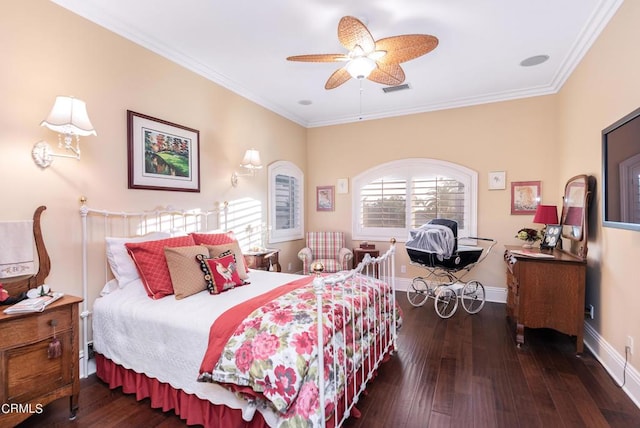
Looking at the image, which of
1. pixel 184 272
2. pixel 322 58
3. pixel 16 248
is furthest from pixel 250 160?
pixel 16 248

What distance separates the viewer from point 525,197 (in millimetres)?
4398

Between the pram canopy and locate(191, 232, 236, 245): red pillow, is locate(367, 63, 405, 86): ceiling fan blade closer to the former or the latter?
the pram canopy

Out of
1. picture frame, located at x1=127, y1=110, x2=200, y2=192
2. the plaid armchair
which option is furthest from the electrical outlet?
picture frame, located at x1=127, y1=110, x2=200, y2=192

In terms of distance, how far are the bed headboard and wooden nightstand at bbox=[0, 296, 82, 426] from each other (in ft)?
1.81

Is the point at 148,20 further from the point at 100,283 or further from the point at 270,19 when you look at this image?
the point at 100,283

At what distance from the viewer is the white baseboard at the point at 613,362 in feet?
7.27

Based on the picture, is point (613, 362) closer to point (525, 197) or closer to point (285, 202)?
point (525, 197)

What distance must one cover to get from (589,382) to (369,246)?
10.2 feet

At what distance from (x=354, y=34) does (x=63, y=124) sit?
2.19 metres

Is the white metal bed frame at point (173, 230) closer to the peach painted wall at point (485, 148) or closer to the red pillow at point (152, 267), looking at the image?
the red pillow at point (152, 267)

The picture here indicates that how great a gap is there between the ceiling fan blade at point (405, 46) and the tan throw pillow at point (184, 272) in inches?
89.9

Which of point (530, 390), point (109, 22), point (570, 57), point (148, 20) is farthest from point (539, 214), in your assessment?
point (109, 22)

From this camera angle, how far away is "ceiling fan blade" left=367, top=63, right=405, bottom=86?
9.14 feet

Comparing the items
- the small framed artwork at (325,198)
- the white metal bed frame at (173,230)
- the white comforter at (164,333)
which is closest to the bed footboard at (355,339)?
the white metal bed frame at (173,230)
